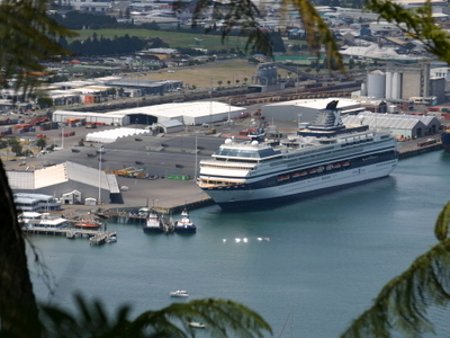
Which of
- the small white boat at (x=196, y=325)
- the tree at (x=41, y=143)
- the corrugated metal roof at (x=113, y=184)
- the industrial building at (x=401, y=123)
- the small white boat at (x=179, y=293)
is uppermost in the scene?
the small white boat at (x=196, y=325)

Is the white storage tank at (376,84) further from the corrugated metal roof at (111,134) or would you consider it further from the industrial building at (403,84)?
the corrugated metal roof at (111,134)

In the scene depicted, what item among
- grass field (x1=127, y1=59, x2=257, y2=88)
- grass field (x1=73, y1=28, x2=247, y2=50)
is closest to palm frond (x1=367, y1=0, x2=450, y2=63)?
grass field (x1=127, y1=59, x2=257, y2=88)

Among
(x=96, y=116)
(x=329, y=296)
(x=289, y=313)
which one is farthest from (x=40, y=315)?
(x=96, y=116)

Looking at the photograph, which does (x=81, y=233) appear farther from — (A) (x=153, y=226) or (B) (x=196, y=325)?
(B) (x=196, y=325)

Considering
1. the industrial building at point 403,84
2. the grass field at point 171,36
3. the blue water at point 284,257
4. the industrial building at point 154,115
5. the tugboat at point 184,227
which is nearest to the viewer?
the blue water at point 284,257

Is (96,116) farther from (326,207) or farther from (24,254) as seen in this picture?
(24,254)

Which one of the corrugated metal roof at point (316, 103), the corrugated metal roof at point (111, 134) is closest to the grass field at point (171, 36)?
the corrugated metal roof at point (316, 103)

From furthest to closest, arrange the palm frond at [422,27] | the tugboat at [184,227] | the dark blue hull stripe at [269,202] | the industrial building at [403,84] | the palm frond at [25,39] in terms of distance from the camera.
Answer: the industrial building at [403,84] < the dark blue hull stripe at [269,202] < the tugboat at [184,227] < the palm frond at [422,27] < the palm frond at [25,39]
